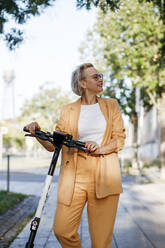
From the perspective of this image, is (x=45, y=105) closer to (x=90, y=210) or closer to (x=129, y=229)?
(x=129, y=229)

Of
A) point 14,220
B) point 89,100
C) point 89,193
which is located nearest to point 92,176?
point 89,193

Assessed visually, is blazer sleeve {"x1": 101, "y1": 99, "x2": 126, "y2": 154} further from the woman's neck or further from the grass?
the grass

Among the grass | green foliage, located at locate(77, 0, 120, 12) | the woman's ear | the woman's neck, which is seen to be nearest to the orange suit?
the woman's neck

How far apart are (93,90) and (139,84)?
43.3 ft

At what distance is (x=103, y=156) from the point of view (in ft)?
10.2

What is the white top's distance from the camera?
126 inches

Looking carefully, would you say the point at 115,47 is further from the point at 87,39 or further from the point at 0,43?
the point at 0,43

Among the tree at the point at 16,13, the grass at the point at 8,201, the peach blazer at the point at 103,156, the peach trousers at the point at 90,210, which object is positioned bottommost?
the grass at the point at 8,201

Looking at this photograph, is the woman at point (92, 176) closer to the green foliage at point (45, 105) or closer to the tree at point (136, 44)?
the tree at point (136, 44)

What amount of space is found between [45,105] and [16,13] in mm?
40377

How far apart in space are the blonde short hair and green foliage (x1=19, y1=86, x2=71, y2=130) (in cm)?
4122

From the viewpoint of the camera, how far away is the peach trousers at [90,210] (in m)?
3.05

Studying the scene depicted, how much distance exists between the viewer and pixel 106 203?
309cm

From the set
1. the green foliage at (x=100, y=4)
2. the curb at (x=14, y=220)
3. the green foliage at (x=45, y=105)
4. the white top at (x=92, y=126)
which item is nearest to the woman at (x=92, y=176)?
the white top at (x=92, y=126)
